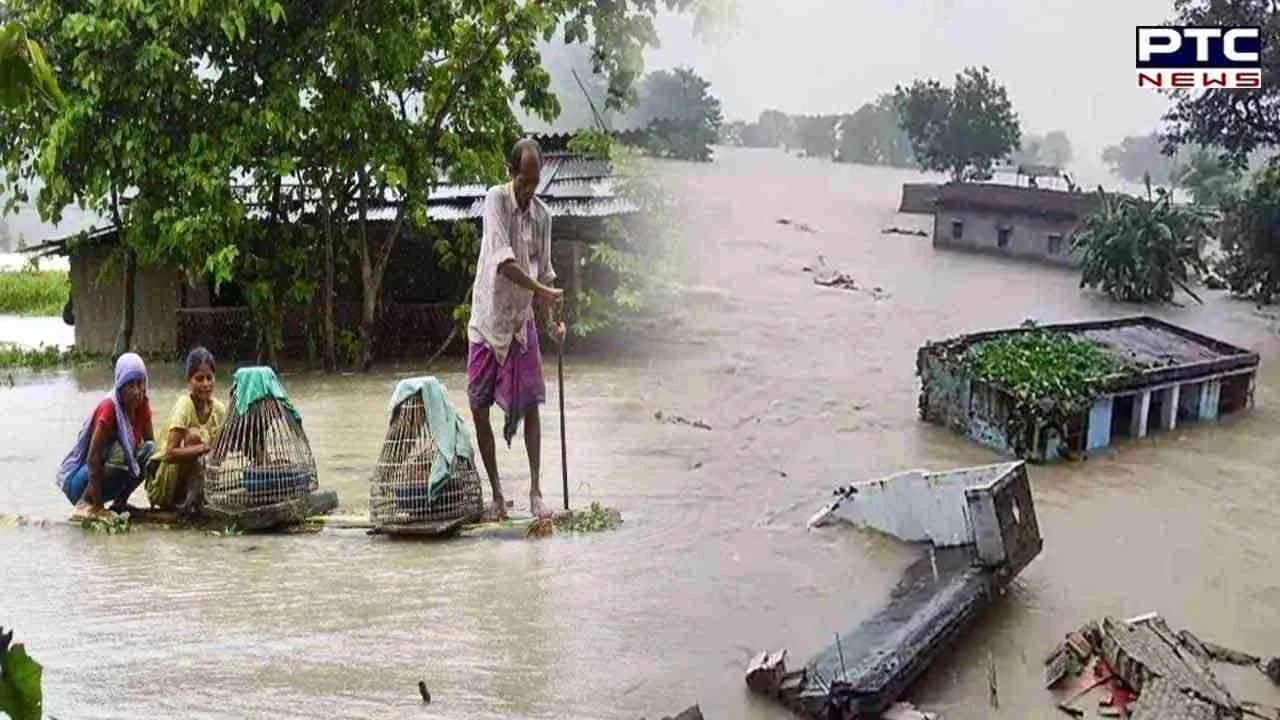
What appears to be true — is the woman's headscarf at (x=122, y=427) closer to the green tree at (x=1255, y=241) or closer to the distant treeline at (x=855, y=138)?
the distant treeline at (x=855, y=138)

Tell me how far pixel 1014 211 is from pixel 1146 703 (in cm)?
792

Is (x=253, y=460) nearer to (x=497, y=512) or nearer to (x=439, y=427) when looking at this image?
(x=439, y=427)

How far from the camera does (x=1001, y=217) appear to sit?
10500 mm

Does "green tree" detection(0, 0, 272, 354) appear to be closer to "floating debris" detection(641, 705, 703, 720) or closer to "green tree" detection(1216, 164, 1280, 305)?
"floating debris" detection(641, 705, 703, 720)

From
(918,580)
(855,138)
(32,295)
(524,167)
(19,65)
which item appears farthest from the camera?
(32,295)

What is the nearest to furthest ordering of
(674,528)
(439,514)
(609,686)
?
(609,686), (439,514), (674,528)

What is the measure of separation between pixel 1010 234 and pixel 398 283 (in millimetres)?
5842

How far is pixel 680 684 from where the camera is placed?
3.59 metres

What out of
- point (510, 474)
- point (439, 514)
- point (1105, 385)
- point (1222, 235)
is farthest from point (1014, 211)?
point (439, 514)

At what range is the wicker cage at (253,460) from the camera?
16.1 feet

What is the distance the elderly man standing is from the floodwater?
1.86ft

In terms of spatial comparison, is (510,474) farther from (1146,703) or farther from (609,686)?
(1146,703)

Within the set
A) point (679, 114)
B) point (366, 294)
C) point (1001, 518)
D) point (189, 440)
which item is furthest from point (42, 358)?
point (1001, 518)

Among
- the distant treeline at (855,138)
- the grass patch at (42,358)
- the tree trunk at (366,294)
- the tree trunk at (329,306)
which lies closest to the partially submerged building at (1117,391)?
the distant treeline at (855,138)
